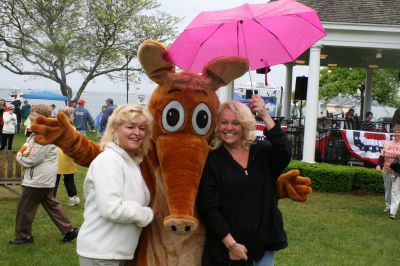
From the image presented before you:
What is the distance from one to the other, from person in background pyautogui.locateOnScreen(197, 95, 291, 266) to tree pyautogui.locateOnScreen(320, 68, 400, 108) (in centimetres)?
3868

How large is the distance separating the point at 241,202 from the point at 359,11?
1233 centimetres

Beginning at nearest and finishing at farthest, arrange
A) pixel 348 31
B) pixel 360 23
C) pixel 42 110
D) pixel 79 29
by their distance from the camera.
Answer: pixel 42 110, pixel 360 23, pixel 348 31, pixel 79 29

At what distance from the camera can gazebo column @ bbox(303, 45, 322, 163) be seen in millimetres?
12664

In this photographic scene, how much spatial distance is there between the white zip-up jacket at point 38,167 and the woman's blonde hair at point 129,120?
369 centimetres

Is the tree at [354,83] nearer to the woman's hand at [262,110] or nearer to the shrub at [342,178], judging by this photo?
the shrub at [342,178]

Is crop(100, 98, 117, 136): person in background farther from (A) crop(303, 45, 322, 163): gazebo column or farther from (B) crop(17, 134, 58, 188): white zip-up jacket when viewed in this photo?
(B) crop(17, 134, 58, 188): white zip-up jacket

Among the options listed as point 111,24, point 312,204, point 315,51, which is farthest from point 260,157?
point 111,24

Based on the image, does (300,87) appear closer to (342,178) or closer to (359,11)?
(359,11)

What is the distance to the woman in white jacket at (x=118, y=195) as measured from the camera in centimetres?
286

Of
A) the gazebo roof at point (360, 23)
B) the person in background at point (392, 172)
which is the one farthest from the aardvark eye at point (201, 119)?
the gazebo roof at point (360, 23)

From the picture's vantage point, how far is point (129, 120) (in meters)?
3.00

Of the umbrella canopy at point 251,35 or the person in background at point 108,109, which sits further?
the person in background at point 108,109

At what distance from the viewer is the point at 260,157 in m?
3.18

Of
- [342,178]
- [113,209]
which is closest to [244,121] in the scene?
[113,209]
